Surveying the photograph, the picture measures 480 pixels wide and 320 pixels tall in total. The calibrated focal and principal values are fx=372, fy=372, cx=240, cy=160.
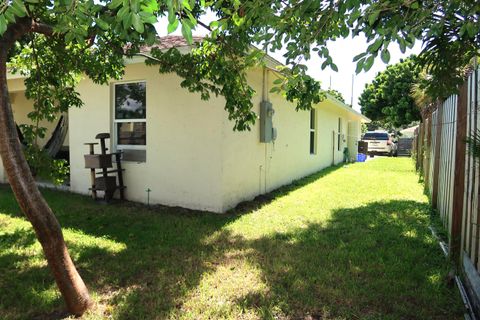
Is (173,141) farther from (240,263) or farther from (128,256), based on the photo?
(240,263)

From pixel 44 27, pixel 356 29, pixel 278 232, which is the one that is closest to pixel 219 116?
pixel 278 232

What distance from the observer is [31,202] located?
3.13m

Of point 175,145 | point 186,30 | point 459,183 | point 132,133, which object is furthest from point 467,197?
point 132,133

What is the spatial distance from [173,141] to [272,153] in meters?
3.09

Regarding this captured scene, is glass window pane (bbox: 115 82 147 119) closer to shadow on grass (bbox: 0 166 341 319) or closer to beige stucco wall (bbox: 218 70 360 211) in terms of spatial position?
shadow on grass (bbox: 0 166 341 319)

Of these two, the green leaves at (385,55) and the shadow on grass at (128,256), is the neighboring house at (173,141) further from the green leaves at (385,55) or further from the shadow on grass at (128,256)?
the green leaves at (385,55)

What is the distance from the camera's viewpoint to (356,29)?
2510 millimetres

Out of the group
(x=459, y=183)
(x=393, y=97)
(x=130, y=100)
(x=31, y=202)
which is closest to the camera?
(x=31, y=202)

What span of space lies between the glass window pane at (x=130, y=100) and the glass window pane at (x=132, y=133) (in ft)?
0.57

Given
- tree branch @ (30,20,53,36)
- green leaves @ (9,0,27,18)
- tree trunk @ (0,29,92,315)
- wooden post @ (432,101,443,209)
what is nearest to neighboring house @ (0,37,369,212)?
tree branch @ (30,20,53,36)

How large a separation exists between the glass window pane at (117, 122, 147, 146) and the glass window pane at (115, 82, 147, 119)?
17 centimetres

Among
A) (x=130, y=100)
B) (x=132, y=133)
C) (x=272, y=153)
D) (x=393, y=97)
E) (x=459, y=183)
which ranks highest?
(x=393, y=97)

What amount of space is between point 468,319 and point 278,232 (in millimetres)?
3121

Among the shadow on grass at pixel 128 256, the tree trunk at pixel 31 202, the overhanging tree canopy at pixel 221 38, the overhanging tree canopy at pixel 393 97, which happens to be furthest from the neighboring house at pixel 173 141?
the overhanging tree canopy at pixel 393 97
